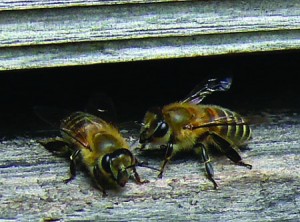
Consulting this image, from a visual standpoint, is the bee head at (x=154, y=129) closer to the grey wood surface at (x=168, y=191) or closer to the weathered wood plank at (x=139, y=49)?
the grey wood surface at (x=168, y=191)

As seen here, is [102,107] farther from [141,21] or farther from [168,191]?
[168,191]

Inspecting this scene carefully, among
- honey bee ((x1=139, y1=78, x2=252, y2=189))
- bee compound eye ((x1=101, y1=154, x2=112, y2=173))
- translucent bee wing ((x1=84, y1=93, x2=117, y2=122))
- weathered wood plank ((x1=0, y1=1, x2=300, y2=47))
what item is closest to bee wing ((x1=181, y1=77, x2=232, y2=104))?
honey bee ((x1=139, y1=78, x2=252, y2=189))

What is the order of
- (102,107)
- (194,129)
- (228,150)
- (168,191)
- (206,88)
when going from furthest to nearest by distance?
(206,88), (102,107), (194,129), (228,150), (168,191)

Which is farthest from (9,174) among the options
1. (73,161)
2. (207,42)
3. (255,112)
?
(255,112)

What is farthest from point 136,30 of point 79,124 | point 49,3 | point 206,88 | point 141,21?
point 206,88

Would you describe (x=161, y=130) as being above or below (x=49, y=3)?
below

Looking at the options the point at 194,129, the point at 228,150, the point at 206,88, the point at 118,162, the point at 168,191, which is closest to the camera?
the point at 168,191
